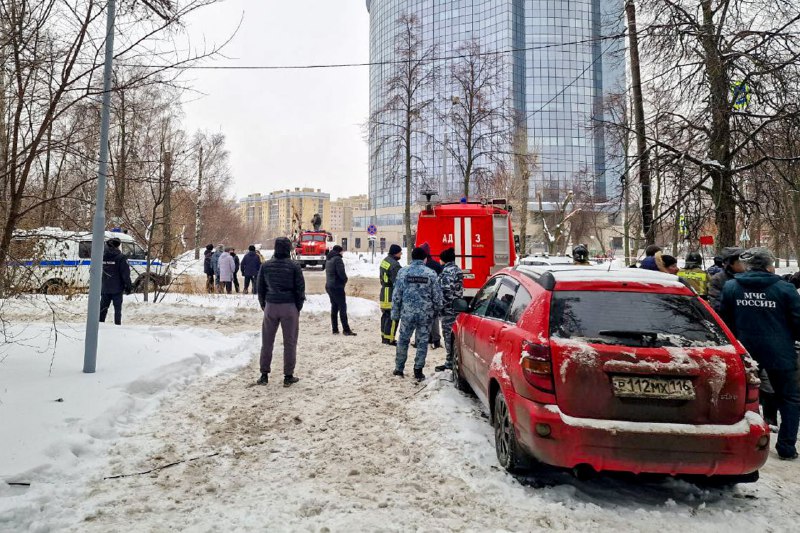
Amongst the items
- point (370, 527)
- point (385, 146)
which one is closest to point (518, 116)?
point (385, 146)

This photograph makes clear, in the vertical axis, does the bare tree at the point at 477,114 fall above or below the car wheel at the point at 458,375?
above

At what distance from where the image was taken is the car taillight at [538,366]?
3090 millimetres

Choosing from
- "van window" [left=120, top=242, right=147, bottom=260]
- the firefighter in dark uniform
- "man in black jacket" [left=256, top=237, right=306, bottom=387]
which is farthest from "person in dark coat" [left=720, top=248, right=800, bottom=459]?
"van window" [left=120, top=242, right=147, bottom=260]

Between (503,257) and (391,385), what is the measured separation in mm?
5767

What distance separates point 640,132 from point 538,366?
9.10 m

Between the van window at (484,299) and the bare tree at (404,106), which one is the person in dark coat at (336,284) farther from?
the bare tree at (404,106)

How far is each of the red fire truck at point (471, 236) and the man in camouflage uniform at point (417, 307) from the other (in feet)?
13.9

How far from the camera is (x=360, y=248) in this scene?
315ft

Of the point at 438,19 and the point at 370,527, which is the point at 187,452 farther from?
the point at 438,19

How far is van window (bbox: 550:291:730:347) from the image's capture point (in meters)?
3.11

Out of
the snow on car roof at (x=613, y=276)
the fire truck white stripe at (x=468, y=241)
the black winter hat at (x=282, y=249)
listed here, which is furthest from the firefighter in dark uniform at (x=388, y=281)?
the snow on car roof at (x=613, y=276)

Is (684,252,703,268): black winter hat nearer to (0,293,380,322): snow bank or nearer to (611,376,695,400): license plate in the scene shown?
(611,376,695,400): license plate

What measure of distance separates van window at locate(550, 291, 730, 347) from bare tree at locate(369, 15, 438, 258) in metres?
17.1

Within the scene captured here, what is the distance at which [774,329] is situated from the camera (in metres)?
4.24
